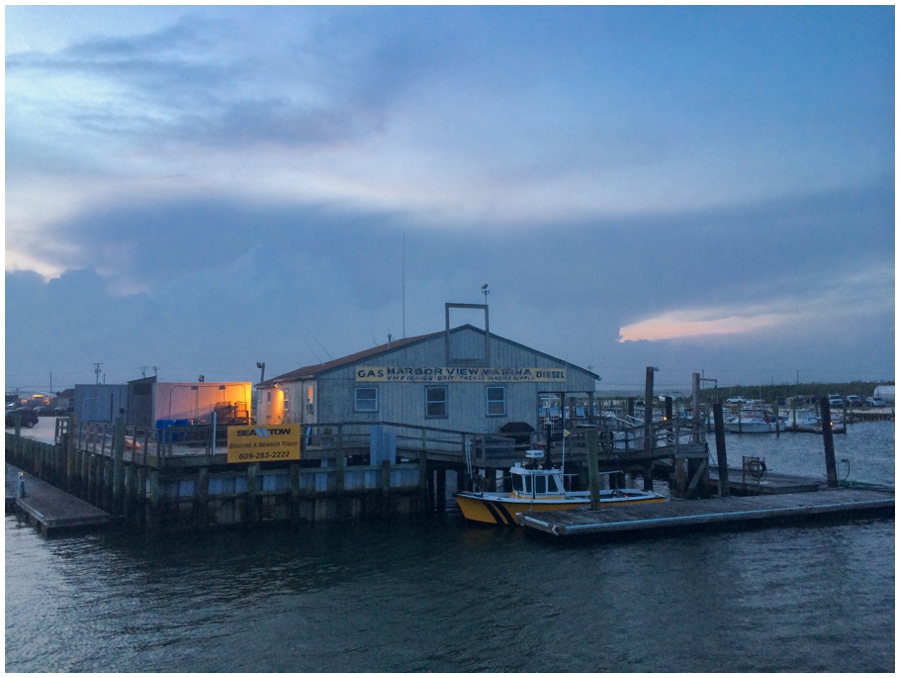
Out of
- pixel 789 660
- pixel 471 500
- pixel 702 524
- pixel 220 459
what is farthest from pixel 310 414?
pixel 789 660

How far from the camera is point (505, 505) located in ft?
82.1

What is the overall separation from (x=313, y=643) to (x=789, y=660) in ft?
30.0

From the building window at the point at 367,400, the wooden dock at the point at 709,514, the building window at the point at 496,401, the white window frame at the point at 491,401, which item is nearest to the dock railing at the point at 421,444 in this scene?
the building window at the point at 367,400

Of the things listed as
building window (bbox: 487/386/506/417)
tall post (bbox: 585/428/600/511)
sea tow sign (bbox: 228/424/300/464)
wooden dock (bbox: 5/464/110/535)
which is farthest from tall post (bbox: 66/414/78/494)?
tall post (bbox: 585/428/600/511)

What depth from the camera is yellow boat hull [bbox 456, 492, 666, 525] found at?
25.1 meters

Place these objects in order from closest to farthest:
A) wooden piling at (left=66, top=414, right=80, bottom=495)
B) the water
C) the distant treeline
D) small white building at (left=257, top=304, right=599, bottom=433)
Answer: the water < small white building at (left=257, top=304, right=599, bottom=433) < wooden piling at (left=66, top=414, right=80, bottom=495) < the distant treeline

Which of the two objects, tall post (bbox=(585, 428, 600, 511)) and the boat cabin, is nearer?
tall post (bbox=(585, 428, 600, 511))

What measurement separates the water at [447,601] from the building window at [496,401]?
7.05 meters

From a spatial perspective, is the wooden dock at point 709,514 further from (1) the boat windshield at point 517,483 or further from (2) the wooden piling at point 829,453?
(2) the wooden piling at point 829,453

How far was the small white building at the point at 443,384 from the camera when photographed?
29719mm

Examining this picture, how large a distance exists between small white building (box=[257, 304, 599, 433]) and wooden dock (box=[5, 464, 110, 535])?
8361 mm

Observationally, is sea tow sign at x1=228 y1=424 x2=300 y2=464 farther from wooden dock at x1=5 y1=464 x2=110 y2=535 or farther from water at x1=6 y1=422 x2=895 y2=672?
wooden dock at x1=5 y1=464 x2=110 y2=535

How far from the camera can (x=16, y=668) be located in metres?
14.0

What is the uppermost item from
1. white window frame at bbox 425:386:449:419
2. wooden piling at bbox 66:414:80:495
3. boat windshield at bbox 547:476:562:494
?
white window frame at bbox 425:386:449:419
